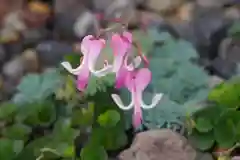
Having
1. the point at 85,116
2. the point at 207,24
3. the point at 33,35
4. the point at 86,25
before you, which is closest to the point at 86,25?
the point at 86,25

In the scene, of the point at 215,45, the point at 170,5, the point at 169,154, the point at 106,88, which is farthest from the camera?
the point at 170,5

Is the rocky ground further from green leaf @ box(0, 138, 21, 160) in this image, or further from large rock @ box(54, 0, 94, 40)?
green leaf @ box(0, 138, 21, 160)

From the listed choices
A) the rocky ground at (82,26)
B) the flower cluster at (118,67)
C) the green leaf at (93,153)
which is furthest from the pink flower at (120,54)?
the rocky ground at (82,26)

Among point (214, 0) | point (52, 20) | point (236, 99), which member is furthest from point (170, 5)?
point (236, 99)

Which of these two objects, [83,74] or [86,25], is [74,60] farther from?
[86,25]

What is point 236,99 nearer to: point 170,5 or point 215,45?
point 215,45

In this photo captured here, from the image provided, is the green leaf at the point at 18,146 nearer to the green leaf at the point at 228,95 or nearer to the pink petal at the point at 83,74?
the pink petal at the point at 83,74
